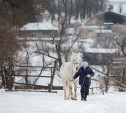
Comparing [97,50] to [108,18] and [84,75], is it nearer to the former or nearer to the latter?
[108,18]

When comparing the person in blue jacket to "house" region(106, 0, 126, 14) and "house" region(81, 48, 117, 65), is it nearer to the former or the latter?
"house" region(81, 48, 117, 65)

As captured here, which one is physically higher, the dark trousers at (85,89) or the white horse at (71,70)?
the white horse at (71,70)

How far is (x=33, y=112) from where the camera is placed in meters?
6.18

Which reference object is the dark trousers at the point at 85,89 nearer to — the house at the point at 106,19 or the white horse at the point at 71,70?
the white horse at the point at 71,70

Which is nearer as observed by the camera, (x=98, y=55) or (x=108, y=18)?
(x=98, y=55)

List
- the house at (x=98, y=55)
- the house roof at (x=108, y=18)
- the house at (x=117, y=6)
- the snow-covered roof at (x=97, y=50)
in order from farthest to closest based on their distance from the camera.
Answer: the house at (x=117, y=6) < the house roof at (x=108, y=18) < the snow-covered roof at (x=97, y=50) < the house at (x=98, y=55)

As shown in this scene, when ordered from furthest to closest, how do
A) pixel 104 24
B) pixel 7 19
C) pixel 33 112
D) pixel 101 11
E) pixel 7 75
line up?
pixel 101 11 → pixel 104 24 → pixel 7 19 → pixel 7 75 → pixel 33 112

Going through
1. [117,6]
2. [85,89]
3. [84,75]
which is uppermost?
[117,6]

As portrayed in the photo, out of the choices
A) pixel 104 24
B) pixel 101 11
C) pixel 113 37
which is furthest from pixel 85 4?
pixel 113 37

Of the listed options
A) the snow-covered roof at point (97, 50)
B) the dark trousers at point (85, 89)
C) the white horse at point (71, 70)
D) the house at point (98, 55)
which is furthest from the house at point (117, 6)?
the dark trousers at point (85, 89)

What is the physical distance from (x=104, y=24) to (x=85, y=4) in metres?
7.43

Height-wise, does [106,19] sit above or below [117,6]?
below

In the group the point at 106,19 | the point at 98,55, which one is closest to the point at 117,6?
the point at 106,19

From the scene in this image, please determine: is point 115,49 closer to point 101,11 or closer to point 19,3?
point 101,11
